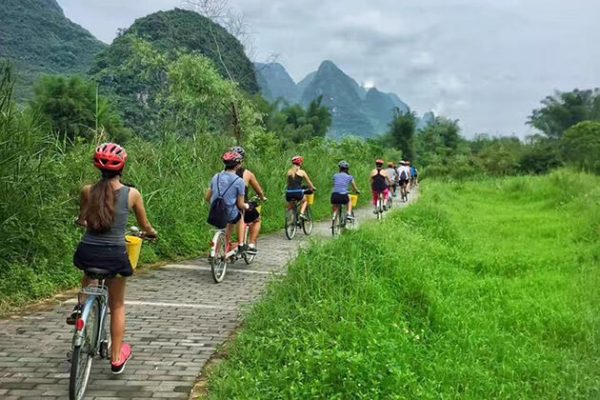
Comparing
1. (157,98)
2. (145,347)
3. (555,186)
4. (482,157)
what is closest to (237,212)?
(145,347)

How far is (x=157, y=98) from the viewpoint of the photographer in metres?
19.8

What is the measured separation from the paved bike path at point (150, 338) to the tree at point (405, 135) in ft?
196

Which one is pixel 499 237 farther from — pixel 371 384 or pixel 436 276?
pixel 371 384

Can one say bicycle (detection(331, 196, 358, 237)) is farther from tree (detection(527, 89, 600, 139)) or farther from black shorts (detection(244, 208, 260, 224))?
tree (detection(527, 89, 600, 139))

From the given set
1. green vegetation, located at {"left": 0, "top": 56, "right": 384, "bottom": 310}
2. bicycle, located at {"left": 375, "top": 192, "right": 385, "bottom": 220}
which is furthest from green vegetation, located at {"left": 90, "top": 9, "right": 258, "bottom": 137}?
bicycle, located at {"left": 375, "top": 192, "right": 385, "bottom": 220}

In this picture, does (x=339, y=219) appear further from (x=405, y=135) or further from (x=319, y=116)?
(x=319, y=116)

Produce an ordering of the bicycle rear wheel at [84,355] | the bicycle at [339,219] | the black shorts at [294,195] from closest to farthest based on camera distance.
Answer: the bicycle rear wheel at [84,355]
the black shorts at [294,195]
the bicycle at [339,219]

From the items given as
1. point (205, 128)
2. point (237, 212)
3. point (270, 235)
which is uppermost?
point (205, 128)

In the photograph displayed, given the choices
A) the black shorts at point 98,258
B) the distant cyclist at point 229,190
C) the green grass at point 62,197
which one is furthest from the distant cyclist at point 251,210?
the black shorts at point 98,258

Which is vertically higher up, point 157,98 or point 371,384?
point 157,98

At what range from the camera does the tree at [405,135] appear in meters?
67.1

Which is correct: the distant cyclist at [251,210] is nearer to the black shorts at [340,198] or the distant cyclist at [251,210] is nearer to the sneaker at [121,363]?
the black shorts at [340,198]

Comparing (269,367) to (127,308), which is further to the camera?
(127,308)

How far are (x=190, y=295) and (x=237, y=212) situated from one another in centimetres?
175
